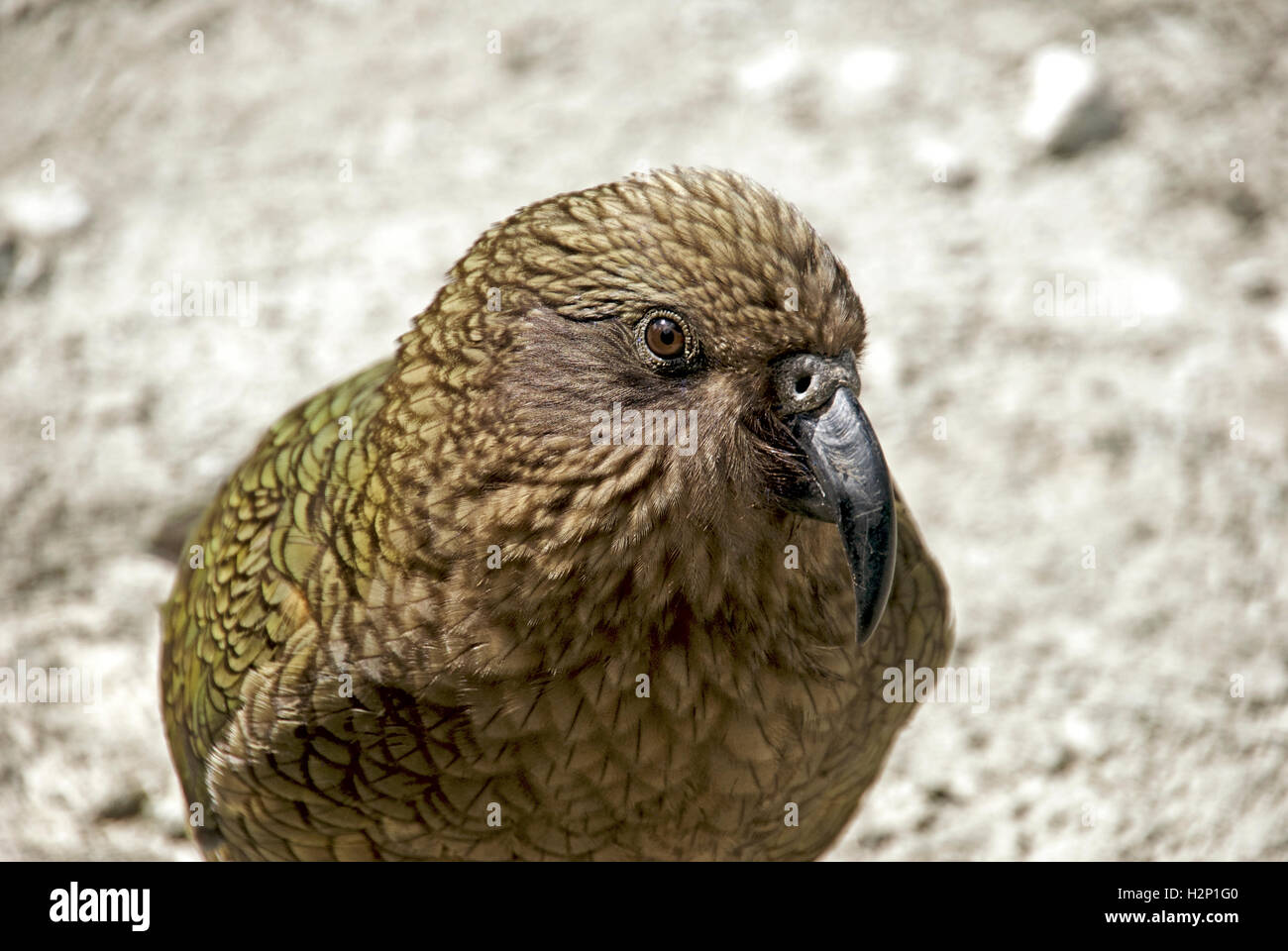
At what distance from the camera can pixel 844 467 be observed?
2.37 m

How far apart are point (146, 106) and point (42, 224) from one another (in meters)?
0.94

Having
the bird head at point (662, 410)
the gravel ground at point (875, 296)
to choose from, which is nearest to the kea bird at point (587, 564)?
the bird head at point (662, 410)

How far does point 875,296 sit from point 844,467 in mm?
2975

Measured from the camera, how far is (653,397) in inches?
94.3

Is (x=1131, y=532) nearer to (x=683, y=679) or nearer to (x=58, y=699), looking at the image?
(x=683, y=679)

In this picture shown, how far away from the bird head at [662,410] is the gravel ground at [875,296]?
198cm

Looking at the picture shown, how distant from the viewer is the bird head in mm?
2383

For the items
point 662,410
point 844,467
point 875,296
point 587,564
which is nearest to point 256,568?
point 587,564

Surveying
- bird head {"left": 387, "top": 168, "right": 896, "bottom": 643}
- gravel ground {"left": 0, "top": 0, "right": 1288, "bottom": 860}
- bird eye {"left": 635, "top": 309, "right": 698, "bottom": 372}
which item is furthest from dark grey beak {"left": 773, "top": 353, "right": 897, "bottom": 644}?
gravel ground {"left": 0, "top": 0, "right": 1288, "bottom": 860}

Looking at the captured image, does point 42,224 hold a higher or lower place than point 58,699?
higher

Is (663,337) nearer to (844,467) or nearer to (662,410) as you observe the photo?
(662,410)

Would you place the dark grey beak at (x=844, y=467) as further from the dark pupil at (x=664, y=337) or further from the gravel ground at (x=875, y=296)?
the gravel ground at (x=875, y=296)
